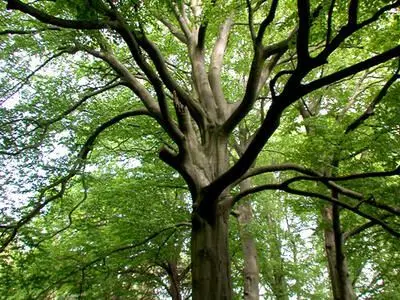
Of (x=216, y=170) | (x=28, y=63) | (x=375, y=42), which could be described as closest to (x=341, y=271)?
(x=216, y=170)

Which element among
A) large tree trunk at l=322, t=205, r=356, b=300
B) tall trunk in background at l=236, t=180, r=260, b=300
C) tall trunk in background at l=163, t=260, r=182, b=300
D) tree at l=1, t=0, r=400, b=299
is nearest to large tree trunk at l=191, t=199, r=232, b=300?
tree at l=1, t=0, r=400, b=299

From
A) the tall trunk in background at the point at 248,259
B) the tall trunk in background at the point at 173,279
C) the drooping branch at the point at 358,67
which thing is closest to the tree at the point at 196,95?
the drooping branch at the point at 358,67

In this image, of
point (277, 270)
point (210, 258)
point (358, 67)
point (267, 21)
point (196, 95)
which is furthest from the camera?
point (277, 270)

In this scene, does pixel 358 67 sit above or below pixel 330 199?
below

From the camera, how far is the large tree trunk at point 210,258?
446cm

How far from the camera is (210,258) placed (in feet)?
15.2

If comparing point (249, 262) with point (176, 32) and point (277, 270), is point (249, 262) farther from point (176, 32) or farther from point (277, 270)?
point (176, 32)

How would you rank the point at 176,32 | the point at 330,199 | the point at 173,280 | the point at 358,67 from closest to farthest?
the point at 358,67 → the point at 330,199 → the point at 176,32 → the point at 173,280

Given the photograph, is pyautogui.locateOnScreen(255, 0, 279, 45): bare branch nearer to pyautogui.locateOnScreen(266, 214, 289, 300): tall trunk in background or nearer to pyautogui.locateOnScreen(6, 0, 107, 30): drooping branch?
pyautogui.locateOnScreen(6, 0, 107, 30): drooping branch

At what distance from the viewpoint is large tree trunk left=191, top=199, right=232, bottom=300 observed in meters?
4.46

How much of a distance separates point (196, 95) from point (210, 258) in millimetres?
3306

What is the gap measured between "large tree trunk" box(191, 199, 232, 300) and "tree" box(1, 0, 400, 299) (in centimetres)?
1

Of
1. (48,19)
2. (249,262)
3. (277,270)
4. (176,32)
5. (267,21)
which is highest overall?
(176,32)

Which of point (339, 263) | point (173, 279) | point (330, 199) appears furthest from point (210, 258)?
point (173, 279)
